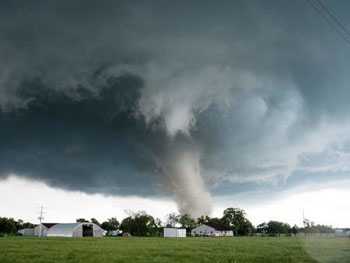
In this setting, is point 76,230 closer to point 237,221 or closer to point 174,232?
point 174,232

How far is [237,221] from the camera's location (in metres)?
184

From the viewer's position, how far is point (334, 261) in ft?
72.0

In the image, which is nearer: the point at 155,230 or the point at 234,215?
the point at 155,230

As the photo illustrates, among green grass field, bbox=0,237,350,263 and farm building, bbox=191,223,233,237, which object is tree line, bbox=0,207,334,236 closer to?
farm building, bbox=191,223,233,237

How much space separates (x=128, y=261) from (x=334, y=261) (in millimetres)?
13020

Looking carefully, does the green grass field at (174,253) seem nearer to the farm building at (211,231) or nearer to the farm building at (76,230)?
the farm building at (76,230)

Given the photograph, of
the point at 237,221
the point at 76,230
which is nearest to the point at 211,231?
the point at 237,221

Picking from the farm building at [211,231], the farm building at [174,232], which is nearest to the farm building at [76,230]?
the farm building at [174,232]

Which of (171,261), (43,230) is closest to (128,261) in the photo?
(171,261)

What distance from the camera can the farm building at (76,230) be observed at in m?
135

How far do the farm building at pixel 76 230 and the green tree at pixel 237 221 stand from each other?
239 feet

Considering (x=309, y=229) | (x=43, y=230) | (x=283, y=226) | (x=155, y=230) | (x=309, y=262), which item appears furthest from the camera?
(x=283, y=226)

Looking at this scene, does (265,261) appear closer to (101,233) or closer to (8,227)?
(101,233)

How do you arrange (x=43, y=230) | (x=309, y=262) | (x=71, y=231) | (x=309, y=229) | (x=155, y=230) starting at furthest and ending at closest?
(x=309, y=229) → (x=155, y=230) → (x=43, y=230) → (x=71, y=231) → (x=309, y=262)
